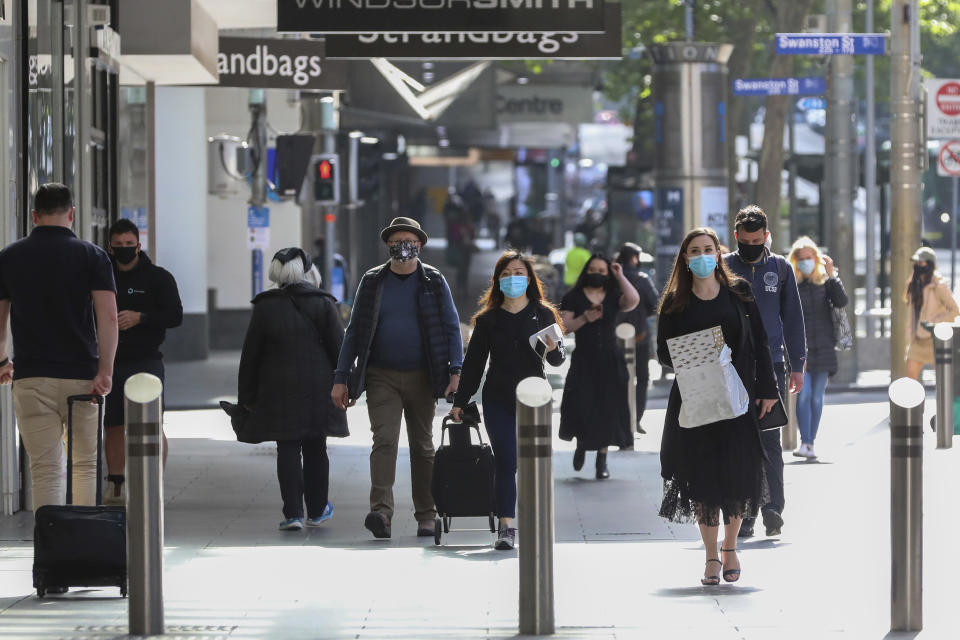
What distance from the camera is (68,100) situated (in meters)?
11.1

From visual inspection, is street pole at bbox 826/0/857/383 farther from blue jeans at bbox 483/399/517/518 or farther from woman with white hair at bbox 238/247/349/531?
blue jeans at bbox 483/399/517/518

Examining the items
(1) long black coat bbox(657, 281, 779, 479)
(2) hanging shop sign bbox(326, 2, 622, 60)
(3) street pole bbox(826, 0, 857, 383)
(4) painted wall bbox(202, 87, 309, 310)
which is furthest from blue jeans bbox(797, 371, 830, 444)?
(4) painted wall bbox(202, 87, 309, 310)

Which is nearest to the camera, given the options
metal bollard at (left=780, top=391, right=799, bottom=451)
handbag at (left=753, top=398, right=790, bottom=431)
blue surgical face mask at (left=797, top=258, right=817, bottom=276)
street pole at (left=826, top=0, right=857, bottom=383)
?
handbag at (left=753, top=398, right=790, bottom=431)

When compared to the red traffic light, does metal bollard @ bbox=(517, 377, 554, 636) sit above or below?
below

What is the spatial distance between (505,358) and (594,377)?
3386mm

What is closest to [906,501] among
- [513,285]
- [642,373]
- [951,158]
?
[513,285]

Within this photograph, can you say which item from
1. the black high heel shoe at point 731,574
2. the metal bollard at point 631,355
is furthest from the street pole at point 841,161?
the black high heel shoe at point 731,574

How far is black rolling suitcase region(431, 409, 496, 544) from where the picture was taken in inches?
376

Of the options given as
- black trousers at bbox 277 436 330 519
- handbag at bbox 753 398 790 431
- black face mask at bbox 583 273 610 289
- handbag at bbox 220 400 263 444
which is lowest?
black trousers at bbox 277 436 330 519

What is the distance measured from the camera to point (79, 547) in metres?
7.74

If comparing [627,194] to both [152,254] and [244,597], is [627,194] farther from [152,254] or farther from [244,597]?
[244,597]

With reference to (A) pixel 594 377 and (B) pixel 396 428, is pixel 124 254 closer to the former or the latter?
(B) pixel 396 428

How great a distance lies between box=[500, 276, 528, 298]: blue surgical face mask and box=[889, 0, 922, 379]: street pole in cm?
923

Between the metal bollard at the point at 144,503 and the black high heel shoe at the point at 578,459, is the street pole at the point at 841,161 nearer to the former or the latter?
the black high heel shoe at the point at 578,459
